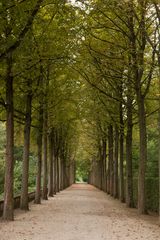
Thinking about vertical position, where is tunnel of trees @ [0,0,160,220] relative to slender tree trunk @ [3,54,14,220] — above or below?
above

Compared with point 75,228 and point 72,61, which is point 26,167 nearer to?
point 72,61

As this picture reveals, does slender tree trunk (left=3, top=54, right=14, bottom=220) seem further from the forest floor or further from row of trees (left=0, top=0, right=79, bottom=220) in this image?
the forest floor

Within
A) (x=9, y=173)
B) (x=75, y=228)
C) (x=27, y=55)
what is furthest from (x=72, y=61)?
(x=75, y=228)

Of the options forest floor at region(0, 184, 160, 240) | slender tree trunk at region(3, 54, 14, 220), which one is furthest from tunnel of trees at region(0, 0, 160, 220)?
forest floor at region(0, 184, 160, 240)

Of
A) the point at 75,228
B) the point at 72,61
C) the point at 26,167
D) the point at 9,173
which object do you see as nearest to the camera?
the point at 75,228

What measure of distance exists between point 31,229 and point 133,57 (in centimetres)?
912

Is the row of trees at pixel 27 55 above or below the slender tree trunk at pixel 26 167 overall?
above

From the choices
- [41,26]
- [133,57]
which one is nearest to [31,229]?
[41,26]

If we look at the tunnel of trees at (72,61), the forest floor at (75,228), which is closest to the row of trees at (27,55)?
the tunnel of trees at (72,61)

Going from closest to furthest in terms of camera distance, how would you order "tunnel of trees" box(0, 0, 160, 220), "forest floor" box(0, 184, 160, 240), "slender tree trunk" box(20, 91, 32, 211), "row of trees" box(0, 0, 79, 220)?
"forest floor" box(0, 184, 160, 240)
"row of trees" box(0, 0, 79, 220)
"tunnel of trees" box(0, 0, 160, 220)
"slender tree trunk" box(20, 91, 32, 211)

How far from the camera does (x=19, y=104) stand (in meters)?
23.3

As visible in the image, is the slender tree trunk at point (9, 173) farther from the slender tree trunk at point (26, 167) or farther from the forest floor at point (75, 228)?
the slender tree trunk at point (26, 167)

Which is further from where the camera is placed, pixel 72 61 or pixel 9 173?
pixel 72 61

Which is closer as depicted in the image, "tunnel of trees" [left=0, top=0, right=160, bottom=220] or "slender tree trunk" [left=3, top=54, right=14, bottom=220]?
"tunnel of trees" [left=0, top=0, right=160, bottom=220]
